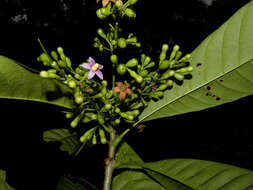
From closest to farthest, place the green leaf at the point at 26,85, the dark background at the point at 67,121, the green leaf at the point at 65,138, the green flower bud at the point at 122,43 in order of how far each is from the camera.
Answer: the green leaf at the point at 26,85 < the green flower bud at the point at 122,43 < the dark background at the point at 67,121 < the green leaf at the point at 65,138

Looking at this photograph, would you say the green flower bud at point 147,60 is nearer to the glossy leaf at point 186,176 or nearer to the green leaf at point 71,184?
the glossy leaf at point 186,176

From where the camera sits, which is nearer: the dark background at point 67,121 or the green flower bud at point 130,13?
the green flower bud at point 130,13

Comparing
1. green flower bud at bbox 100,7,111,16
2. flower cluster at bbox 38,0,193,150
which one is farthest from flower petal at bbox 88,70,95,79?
green flower bud at bbox 100,7,111,16

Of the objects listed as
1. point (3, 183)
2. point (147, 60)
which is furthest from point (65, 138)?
point (147, 60)

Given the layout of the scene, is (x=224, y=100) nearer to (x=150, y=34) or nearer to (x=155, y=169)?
(x=155, y=169)

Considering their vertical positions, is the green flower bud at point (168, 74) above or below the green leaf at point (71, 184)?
above

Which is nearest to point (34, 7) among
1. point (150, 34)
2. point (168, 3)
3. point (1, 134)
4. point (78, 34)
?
point (78, 34)

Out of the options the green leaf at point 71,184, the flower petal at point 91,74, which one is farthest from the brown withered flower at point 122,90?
the green leaf at point 71,184

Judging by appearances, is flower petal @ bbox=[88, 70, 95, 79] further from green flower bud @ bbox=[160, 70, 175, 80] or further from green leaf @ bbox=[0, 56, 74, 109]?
green flower bud @ bbox=[160, 70, 175, 80]
